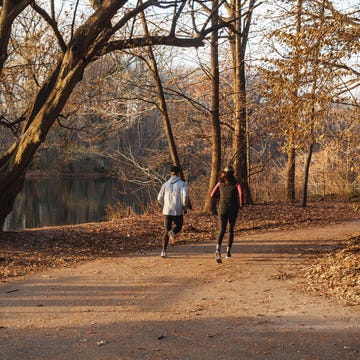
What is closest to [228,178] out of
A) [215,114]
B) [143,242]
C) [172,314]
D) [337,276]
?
[337,276]

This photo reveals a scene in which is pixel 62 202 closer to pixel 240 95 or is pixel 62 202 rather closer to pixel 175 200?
pixel 240 95

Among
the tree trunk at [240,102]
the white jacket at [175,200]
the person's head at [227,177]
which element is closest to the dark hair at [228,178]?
the person's head at [227,177]

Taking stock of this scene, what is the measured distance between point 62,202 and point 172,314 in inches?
1175

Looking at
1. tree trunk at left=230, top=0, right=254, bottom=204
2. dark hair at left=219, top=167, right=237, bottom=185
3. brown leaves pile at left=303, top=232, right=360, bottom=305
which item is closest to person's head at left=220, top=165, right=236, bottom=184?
dark hair at left=219, top=167, right=237, bottom=185

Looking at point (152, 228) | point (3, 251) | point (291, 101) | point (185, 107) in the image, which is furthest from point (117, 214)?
point (291, 101)

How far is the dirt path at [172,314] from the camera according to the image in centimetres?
561

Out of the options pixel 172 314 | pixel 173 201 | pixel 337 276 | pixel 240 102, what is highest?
pixel 240 102

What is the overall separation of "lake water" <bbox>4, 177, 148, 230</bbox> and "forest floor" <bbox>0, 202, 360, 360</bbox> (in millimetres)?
13361

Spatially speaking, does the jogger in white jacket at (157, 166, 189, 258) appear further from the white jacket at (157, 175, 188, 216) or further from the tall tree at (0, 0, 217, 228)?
the tall tree at (0, 0, 217, 228)

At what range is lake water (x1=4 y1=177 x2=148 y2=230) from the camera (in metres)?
27.8

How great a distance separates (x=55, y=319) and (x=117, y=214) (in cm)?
1576

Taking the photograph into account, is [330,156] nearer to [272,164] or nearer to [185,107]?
[272,164]

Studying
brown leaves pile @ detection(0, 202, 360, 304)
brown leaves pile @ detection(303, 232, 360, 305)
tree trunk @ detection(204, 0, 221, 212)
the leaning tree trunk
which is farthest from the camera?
tree trunk @ detection(204, 0, 221, 212)

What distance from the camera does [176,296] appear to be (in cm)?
806
